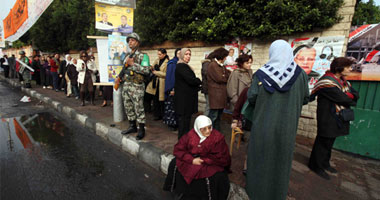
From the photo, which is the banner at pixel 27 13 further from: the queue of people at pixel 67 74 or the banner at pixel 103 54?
the banner at pixel 103 54

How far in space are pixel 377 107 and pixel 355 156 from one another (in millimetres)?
1018

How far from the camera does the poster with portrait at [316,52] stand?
3.81m

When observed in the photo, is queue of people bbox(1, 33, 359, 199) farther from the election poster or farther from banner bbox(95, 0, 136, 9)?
banner bbox(95, 0, 136, 9)

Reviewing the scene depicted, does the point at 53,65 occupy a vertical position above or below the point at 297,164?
above

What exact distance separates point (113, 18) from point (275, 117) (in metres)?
4.30

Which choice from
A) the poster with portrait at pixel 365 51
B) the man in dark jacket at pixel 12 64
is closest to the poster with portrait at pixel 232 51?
the poster with portrait at pixel 365 51

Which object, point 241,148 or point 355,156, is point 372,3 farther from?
point 241,148

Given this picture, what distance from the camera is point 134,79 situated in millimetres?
3730

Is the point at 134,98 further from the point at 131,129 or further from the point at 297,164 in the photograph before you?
the point at 297,164

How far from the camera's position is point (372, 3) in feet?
42.7

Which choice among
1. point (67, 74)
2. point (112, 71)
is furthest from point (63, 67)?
point (112, 71)

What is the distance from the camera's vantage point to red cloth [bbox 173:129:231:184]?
7.14 feet

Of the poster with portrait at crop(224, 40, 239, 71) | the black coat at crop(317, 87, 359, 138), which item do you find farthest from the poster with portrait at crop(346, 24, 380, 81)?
the poster with portrait at crop(224, 40, 239, 71)

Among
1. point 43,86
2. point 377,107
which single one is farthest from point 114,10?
point 43,86
